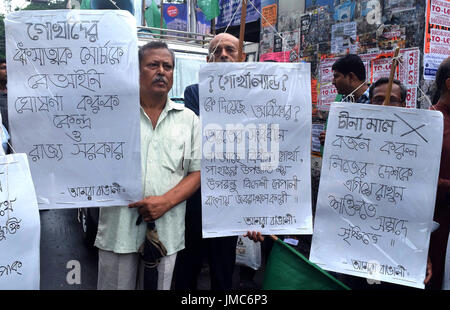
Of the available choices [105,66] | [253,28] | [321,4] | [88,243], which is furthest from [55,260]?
[253,28]

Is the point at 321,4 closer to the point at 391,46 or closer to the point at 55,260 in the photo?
the point at 391,46

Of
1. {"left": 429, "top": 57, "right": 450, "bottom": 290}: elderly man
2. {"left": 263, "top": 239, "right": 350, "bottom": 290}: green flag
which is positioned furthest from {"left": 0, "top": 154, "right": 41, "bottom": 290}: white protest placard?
{"left": 429, "top": 57, "right": 450, "bottom": 290}: elderly man

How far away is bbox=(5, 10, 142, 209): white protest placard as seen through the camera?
2045mm

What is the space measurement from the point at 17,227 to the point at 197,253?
136 cm

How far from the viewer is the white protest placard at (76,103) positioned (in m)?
2.04

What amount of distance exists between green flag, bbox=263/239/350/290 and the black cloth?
62 centimetres

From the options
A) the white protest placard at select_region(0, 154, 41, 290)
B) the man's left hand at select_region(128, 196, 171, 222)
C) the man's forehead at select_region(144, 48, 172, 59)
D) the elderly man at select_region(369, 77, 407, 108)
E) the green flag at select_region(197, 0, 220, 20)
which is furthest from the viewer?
the green flag at select_region(197, 0, 220, 20)

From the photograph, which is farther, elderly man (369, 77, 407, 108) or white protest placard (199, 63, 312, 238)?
elderly man (369, 77, 407, 108)

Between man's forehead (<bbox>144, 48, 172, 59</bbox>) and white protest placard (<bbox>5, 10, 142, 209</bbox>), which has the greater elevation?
man's forehead (<bbox>144, 48, 172, 59</bbox>)

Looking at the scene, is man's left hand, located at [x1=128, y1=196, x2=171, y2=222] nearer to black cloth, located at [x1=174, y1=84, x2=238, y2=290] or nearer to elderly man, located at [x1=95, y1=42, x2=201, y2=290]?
elderly man, located at [x1=95, y1=42, x2=201, y2=290]

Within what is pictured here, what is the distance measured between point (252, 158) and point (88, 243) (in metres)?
3.36

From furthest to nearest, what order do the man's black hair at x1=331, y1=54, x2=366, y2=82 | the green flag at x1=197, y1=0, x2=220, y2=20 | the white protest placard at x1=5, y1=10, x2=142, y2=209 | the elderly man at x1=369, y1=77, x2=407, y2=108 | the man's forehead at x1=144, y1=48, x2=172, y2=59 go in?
the green flag at x1=197, y1=0, x2=220, y2=20 < the man's black hair at x1=331, y1=54, x2=366, y2=82 < the elderly man at x1=369, y1=77, x2=407, y2=108 < the man's forehead at x1=144, y1=48, x2=172, y2=59 < the white protest placard at x1=5, y1=10, x2=142, y2=209

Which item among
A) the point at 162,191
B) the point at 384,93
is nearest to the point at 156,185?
the point at 162,191

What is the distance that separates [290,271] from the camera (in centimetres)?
216
